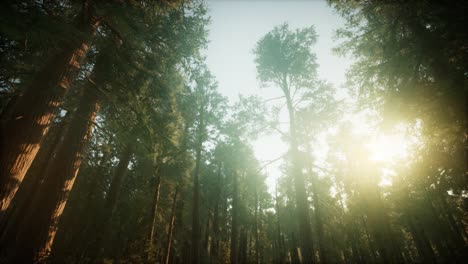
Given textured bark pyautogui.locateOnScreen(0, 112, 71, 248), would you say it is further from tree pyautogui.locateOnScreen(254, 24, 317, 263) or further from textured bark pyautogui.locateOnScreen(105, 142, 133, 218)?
tree pyautogui.locateOnScreen(254, 24, 317, 263)

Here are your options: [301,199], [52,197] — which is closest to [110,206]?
[52,197]

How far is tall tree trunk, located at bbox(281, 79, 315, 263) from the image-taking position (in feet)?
28.3

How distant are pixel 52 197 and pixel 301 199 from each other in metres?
9.37

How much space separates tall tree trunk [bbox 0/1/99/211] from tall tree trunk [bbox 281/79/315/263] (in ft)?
31.5

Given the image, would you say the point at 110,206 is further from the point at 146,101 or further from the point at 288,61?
the point at 288,61

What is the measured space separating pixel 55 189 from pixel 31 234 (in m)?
1.01

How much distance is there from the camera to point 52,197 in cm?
477

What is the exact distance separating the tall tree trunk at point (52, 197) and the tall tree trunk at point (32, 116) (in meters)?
1.40

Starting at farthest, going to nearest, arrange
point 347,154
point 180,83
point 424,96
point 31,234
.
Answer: point 347,154, point 180,83, point 424,96, point 31,234

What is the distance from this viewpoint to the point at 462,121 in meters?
4.70

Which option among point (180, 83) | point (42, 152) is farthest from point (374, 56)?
point (42, 152)

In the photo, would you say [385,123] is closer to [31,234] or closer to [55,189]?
[55,189]

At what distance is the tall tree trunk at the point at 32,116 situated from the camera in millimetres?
3377

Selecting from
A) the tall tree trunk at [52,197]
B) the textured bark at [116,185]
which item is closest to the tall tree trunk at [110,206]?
the textured bark at [116,185]
